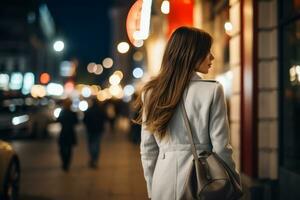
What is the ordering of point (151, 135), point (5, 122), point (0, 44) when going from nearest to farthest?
1. point (151, 135)
2. point (5, 122)
3. point (0, 44)

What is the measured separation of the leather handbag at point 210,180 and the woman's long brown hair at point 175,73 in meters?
0.33

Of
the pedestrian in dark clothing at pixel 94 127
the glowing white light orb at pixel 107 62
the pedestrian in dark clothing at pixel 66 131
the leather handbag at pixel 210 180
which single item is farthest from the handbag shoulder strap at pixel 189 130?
Result: the glowing white light orb at pixel 107 62

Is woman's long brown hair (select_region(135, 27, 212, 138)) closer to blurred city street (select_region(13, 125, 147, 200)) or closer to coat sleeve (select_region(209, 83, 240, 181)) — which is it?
coat sleeve (select_region(209, 83, 240, 181))

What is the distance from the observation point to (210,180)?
11.5ft

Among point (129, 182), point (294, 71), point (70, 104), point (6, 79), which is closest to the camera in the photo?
point (294, 71)

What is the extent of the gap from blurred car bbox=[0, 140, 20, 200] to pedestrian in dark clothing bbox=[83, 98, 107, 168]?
5808 mm

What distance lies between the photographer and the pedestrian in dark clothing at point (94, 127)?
15.6 m

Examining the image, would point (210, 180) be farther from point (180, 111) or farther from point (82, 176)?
point (82, 176)

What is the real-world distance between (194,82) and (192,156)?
45 centimetres

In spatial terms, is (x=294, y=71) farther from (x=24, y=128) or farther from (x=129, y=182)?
(x=24, y=128)

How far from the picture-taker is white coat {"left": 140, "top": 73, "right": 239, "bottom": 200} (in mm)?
3627

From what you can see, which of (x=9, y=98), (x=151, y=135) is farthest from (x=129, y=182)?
(x=9, y=98)

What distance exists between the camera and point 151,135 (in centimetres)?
393

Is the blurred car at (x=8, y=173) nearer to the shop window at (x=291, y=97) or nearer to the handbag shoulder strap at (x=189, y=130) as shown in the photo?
the shop window at (x=291, y=97)
